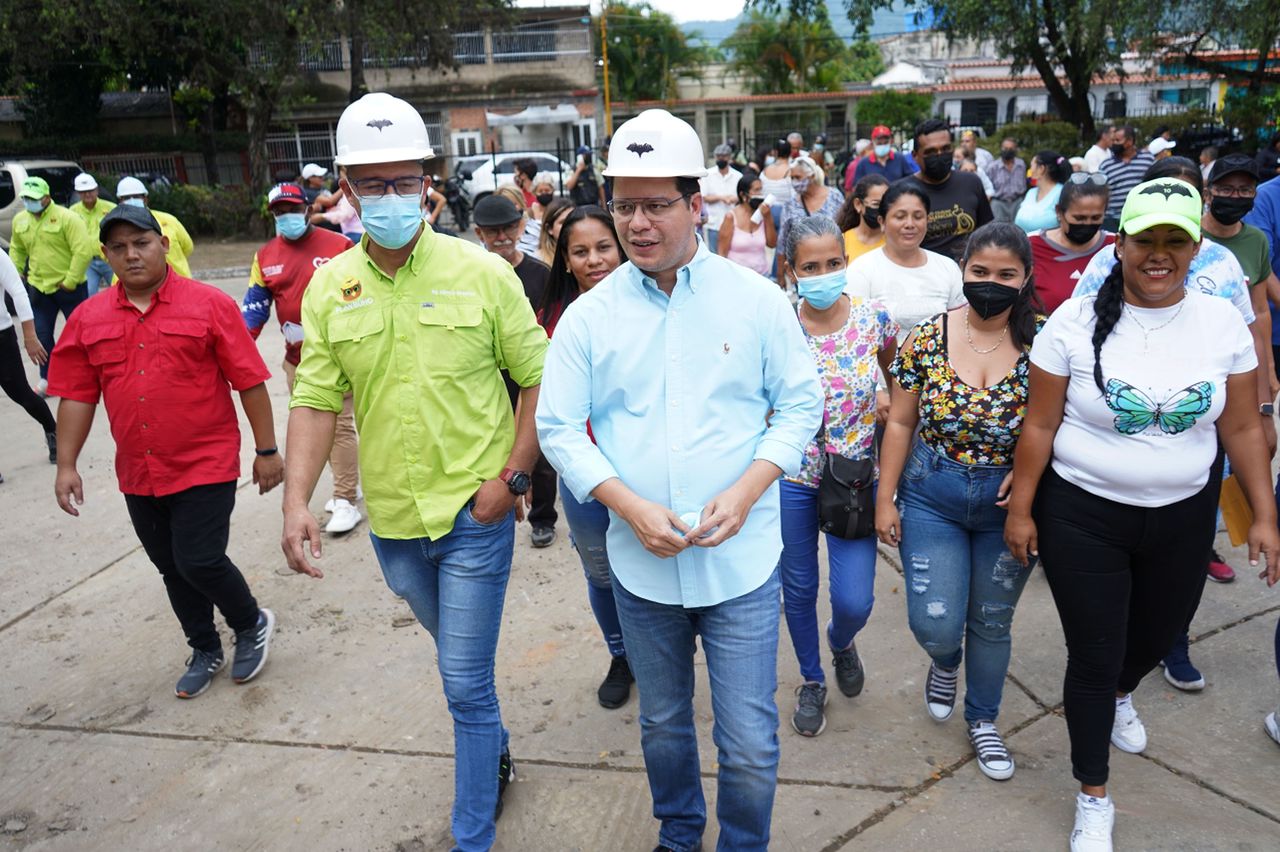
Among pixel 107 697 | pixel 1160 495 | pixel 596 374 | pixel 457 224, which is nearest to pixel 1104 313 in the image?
pixel 1160 495

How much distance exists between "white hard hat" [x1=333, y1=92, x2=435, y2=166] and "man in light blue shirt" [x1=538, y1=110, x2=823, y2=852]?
0.71 meters

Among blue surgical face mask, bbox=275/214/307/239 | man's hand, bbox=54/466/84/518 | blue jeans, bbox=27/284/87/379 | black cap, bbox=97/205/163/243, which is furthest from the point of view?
blue jeans, bbox=27/284/87/379

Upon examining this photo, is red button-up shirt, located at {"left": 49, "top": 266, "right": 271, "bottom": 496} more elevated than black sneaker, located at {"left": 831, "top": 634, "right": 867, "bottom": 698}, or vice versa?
red button-up shirt, located at {"left": 49, "top": 266, "right": 271, "bottom": 496}

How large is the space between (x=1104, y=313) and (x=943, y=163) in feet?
10.4

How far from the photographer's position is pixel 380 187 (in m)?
2.81

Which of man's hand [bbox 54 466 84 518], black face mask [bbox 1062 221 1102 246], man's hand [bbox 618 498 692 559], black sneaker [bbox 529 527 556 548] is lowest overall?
black sneaker [bbox 529 527 556 548]

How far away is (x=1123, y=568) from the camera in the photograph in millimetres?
2850

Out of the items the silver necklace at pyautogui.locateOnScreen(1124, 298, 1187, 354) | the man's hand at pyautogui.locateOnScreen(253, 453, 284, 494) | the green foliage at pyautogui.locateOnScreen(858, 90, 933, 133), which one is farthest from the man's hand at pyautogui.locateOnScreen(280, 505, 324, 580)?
the green foliage at pyautogui.locateOnScreen(858, 90, 933, 133)

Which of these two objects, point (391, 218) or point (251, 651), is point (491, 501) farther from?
point (251, 651)

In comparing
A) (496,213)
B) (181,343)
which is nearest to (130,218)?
(181,343)

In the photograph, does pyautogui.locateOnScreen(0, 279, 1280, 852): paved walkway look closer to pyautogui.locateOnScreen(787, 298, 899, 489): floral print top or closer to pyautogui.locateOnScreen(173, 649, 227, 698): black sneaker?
pyautogui.locateOnScreen(173, 649, 227, 698): black sneaker

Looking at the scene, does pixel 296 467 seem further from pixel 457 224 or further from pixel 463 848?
pixel 457 224

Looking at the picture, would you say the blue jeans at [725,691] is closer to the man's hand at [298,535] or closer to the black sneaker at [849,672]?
the man's hand at [298,535]

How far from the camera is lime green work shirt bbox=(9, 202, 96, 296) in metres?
8.60
